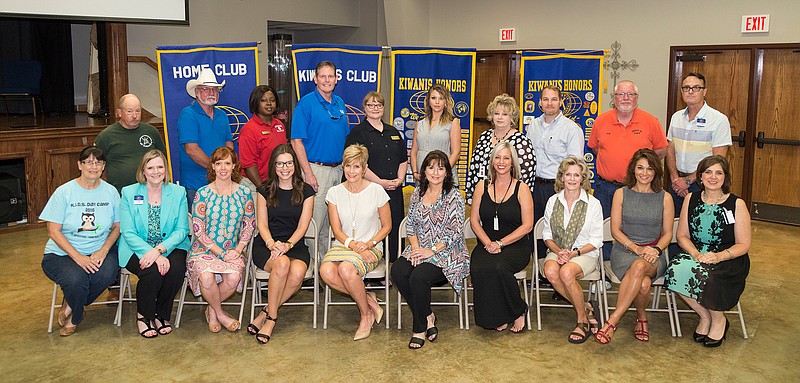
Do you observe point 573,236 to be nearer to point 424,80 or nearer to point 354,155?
point 354,155

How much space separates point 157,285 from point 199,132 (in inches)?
51.6

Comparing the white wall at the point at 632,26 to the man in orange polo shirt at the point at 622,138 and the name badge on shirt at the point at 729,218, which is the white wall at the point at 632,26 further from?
the name badge on shirt at the point at 729,218

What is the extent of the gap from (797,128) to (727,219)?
13.6ft

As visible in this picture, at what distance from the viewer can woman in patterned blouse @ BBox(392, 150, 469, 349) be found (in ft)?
14.5

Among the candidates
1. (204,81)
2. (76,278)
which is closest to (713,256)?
(204,81)

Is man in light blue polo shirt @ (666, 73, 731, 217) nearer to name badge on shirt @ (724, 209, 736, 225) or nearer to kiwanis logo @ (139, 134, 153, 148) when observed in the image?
name badge on shirt @ (724, 209, 736, 225)

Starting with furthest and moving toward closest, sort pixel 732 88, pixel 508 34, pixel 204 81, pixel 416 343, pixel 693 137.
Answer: pixel 508 34
pixel 732 88
pixel 204 81
pixel 693 137
pixel 416 343

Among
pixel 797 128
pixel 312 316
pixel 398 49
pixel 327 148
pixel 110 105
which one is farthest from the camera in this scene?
pixel 110 105

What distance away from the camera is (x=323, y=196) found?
534cm

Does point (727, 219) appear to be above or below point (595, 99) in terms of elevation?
below

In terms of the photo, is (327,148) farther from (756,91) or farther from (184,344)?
(756,91)

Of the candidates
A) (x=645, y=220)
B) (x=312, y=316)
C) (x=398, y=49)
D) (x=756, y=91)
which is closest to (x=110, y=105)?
(x=398, y=49)

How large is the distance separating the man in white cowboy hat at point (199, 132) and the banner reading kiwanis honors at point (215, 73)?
49 centimetres

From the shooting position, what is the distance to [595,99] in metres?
6.99
